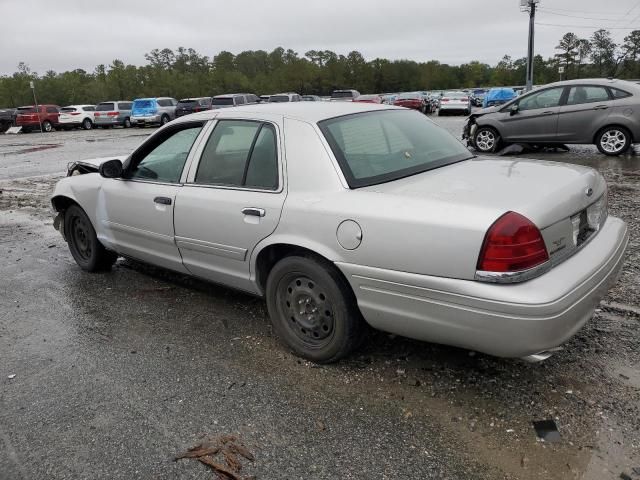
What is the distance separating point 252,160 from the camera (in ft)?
12.3

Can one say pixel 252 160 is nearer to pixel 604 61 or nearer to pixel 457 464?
pixel 457 464

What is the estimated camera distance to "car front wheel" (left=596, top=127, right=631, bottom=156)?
11109 millimetres

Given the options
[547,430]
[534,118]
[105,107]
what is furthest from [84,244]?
[105,107]

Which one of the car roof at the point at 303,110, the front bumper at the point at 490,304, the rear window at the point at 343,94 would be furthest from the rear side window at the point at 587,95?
the rear window at the point at 343,94

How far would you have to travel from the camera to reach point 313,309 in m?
3.46

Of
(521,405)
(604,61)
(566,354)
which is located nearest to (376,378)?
(521,405)

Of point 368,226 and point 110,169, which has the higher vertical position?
point 110,169

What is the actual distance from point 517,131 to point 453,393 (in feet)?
33.6

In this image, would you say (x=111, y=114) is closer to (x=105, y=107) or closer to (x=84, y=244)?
(x=105, y=107)

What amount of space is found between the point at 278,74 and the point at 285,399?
294 ft

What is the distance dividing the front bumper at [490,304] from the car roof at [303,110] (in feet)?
3.78

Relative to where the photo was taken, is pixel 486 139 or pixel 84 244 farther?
pixel 486 139

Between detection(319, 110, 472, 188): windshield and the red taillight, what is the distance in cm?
88

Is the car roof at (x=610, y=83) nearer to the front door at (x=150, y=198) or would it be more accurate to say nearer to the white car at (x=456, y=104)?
the front door at (x=150, y=198)
